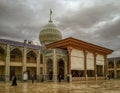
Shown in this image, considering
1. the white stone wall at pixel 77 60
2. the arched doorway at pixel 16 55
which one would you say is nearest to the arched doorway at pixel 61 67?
the white stone wall at pixel 77 60

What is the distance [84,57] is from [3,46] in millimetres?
14349

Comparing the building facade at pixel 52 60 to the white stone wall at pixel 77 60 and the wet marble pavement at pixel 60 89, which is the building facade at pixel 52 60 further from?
the wet marble pavement at pixel 60 89

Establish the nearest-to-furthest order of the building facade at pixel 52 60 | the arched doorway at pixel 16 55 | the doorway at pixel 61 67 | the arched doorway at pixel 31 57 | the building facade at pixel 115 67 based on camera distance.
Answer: the building facade at pixel 52 60, the arched doorway at pixel 16 55, the doorway at pixel 61 67, the arched doorway at pixel 31 57, the building facade at pixel 115 67

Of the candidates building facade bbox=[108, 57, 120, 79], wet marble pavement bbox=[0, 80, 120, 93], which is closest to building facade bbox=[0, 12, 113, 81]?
wet marble pavement bbox=[0, 80, 120, 93]

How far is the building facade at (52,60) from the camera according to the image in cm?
2984

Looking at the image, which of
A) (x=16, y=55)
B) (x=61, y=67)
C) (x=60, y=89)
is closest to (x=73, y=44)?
(x=61, y=67)

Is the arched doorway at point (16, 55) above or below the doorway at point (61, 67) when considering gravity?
above

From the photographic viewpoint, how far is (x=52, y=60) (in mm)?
30828

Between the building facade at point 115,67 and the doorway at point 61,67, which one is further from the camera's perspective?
the building facade at point 115,67

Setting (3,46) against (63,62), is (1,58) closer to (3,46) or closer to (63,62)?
(3,46)

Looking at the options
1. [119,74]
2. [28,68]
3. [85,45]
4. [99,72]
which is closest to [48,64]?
[28,68]

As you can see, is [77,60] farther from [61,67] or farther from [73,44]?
[61,67]

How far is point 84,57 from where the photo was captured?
110ft

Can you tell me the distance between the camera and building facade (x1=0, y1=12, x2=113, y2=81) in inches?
1175
